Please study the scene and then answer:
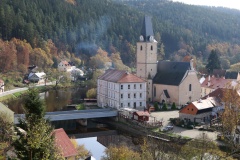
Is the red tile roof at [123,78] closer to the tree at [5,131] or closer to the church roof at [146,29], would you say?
the church roof at [146,29]

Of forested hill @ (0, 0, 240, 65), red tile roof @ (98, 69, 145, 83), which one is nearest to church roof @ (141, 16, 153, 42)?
red tile roof @ (98, 69, 145, 83)

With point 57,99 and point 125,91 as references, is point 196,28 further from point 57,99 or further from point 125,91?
point 125,91

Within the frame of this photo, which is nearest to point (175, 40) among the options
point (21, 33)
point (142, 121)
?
point (21, 33)

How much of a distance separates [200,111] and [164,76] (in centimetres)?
1359

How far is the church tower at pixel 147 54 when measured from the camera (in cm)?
5425

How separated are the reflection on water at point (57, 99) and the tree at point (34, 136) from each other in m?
35.3

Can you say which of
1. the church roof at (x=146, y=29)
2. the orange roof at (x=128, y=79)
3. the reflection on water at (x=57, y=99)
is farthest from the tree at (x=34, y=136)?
the church roof at (x=146, y=29)

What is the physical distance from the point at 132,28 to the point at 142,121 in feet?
330

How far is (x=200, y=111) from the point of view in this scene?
40.9 meters

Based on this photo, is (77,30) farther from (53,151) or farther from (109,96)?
(53,151)

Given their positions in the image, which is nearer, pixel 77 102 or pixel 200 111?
pixel 200 111

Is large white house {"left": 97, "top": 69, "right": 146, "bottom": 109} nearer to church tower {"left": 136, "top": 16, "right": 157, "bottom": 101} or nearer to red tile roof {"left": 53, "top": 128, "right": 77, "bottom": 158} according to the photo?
church tower {"left": 136, "top": 16, "right": 157, "bottom": 101}

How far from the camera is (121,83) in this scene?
4678 cm

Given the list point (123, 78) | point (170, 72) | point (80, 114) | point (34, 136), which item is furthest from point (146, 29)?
point (34, 136)
